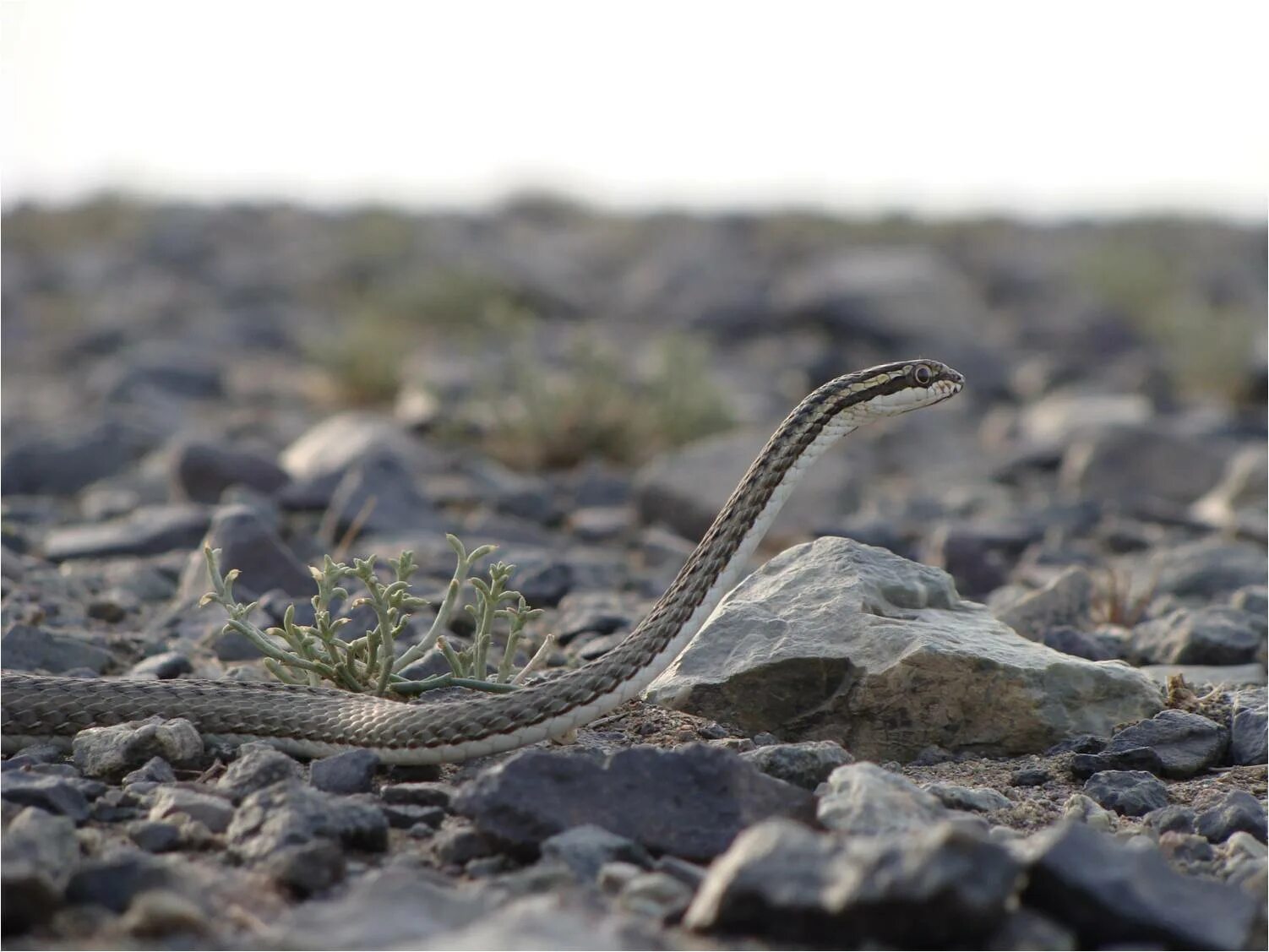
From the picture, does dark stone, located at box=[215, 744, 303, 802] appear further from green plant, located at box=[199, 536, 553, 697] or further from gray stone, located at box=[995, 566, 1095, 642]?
gray stone, located at box=[995, 566, 1095, 642]

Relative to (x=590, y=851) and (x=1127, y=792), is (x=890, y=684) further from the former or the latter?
(x=590, y=851)

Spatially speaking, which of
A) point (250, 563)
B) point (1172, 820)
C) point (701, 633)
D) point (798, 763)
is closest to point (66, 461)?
point (250, 563)

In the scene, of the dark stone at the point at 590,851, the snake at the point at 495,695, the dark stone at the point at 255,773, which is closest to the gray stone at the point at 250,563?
the snake at the point at 495,695

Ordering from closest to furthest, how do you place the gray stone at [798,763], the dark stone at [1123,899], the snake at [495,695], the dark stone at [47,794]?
1. the dark stone at [1123,899]
2. the dark stone at [47,794]
3. the gray stone at [798,763]
4. the snake at [495,695]

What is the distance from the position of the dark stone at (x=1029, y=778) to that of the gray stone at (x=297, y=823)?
6.60ft

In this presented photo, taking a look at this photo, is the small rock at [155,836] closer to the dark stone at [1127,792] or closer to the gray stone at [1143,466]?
the dark stone at [1127,792]

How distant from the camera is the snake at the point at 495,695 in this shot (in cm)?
436

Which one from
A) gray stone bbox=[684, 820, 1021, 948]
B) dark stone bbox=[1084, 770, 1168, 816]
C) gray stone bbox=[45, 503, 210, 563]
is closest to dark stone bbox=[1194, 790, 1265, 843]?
dark stone bbox=[1084, 770, 1168, 816]

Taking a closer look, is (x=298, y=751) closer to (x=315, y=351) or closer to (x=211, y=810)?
(x=211, y=810)

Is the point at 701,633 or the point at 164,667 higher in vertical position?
the point at 701,633

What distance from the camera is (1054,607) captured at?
645 centimetres

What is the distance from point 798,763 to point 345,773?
1315mm

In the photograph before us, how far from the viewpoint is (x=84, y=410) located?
13508mm

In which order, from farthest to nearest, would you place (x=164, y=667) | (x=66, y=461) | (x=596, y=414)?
(x=596, y=414)
(x=66, y=461)
(x=164, y=667)
